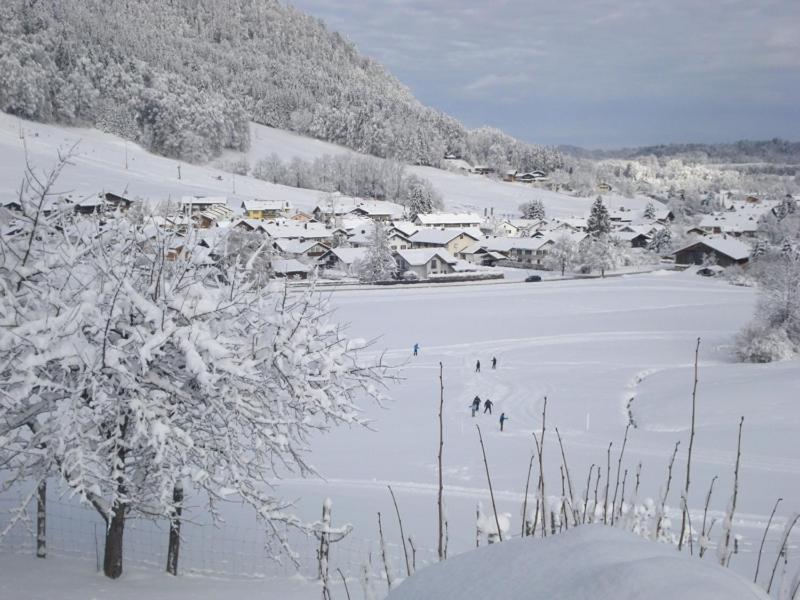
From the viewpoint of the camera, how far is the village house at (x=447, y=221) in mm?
70750

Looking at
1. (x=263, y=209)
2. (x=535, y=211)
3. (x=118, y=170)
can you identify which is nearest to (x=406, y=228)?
(x=263, y=209)

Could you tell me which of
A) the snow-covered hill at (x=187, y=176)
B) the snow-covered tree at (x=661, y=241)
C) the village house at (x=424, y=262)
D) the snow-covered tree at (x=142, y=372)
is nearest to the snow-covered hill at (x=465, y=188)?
the snow-covered hill at (x=187, y=176)

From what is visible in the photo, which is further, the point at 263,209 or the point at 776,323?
the point at 263,209

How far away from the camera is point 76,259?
5480mm

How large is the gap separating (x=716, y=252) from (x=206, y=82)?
95.9 meters

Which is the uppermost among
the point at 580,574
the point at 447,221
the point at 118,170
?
the point at 118,170

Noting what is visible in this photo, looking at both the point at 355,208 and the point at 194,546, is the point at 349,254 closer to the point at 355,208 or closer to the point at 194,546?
the point at 355,208

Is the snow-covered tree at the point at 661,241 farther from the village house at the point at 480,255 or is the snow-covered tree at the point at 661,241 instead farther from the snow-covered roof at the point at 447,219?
the snow-covered roof at the point at 447,219

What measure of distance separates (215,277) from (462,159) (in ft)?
436

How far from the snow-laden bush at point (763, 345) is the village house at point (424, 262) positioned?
91.1 feet

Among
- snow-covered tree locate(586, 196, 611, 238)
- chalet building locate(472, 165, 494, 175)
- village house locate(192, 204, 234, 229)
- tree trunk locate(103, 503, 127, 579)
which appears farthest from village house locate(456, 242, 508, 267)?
chalet building locate(472, 165, 494, 175)

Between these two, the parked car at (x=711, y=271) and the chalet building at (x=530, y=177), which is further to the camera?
the chalet building at (x=530, y=177)

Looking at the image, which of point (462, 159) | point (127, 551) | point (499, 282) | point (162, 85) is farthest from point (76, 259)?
point (462, 159)

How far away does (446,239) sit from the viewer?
197ft
